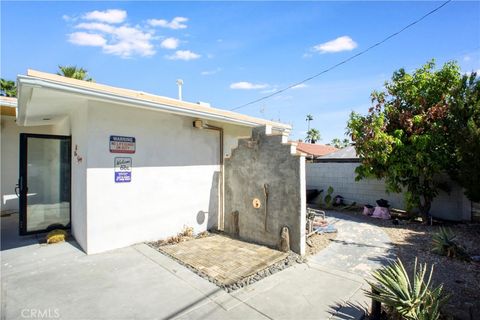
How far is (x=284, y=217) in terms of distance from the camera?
19.2ft

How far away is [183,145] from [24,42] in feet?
16.4

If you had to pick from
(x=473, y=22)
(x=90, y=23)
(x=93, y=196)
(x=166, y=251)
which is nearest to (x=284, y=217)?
(x=166, y=251)

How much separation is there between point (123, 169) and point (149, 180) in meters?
0.69

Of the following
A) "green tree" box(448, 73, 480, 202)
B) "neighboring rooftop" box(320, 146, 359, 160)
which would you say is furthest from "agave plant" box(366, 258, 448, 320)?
"neighboring rooftop" box(320, 146, 359, 160)

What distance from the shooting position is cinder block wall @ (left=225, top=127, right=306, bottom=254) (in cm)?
563

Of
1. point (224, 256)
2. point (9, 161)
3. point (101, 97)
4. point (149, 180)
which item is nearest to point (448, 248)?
point (224, 256)

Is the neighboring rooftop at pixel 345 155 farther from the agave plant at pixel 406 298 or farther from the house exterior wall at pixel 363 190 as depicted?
the agave plant at pixel 406 298

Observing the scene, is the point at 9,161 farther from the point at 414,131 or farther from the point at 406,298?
the point at 414,131

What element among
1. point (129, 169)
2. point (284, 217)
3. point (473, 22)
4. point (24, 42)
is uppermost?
point (473, 22)

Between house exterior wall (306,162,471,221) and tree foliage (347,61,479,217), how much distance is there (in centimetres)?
62

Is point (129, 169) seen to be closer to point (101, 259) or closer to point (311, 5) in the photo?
point (101, 259)

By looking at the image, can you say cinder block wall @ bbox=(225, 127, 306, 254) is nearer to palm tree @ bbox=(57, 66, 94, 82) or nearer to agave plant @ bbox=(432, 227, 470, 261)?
agave plant @ bbox=(432, 227, 470, 261)

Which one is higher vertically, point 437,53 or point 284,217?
point 437,53

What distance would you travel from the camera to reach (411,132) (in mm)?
8641
